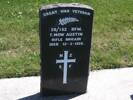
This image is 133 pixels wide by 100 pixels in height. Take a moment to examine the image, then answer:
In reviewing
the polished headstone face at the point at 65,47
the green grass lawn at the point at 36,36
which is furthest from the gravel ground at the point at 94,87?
the green grass lawn at the point at 36,36

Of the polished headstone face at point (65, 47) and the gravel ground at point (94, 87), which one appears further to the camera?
the gravel ground at point (94, 87)

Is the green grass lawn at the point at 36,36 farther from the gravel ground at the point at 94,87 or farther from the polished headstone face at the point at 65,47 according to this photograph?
the polished headstone face at the point at 65,47

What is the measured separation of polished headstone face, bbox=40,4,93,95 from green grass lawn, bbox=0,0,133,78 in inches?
37.8

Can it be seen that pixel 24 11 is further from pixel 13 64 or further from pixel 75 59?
pixel 75 59

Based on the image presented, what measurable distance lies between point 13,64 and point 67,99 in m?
1.52

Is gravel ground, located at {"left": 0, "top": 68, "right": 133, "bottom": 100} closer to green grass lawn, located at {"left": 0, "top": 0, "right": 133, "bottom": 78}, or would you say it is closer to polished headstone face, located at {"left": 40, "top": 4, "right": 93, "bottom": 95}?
polished headstone face, located at {"left": 40, "top": 4, "right": 93, "bottom": 95}

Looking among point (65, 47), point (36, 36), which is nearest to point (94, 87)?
point (65, 47)

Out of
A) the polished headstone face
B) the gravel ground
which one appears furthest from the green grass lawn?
the polished headstone face

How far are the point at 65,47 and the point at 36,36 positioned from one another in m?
2.64

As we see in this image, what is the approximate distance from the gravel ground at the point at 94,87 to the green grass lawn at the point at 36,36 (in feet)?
0.99

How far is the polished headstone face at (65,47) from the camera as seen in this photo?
6703 mm

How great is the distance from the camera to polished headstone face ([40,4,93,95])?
22.0 ft

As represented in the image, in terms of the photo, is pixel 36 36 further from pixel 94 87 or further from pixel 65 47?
pixel 65 47

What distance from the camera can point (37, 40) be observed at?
30.5 feet
